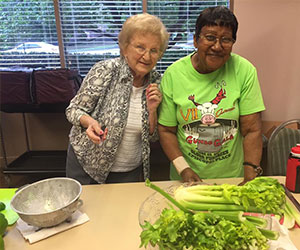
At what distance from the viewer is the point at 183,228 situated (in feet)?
2.35

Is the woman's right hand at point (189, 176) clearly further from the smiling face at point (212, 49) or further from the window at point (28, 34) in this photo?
the window at point (28, 34)

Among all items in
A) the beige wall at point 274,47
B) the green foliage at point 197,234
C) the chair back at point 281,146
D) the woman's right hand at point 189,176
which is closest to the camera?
the green foliage at point 197,234

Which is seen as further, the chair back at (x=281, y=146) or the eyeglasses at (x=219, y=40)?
the chair back at (x=281, y=146)

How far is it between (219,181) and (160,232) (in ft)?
2.25

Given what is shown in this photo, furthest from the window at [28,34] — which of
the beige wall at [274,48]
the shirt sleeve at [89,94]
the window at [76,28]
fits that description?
the shirt sleeve at [89,94]

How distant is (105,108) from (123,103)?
0.10 meters

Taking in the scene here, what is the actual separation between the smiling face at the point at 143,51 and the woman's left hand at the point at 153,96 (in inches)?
3.4

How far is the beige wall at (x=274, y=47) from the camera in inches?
108

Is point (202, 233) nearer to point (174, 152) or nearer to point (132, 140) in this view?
point (174, 152)

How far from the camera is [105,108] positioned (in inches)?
54.4

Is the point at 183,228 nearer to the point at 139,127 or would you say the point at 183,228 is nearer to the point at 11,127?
the point at 139,127

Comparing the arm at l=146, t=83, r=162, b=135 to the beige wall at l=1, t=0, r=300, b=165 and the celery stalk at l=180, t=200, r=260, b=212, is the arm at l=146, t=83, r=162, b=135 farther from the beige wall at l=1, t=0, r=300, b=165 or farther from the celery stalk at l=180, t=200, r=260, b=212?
the beige wall at l=1, t=0, r=300, b=165

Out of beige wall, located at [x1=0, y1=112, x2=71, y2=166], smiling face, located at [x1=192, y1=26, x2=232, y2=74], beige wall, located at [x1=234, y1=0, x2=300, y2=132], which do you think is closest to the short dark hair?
smiling face, located at [x1=192, y1=26, x2=232, y2=74]

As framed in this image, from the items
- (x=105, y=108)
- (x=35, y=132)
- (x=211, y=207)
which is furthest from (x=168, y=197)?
(x=35, y=132)
